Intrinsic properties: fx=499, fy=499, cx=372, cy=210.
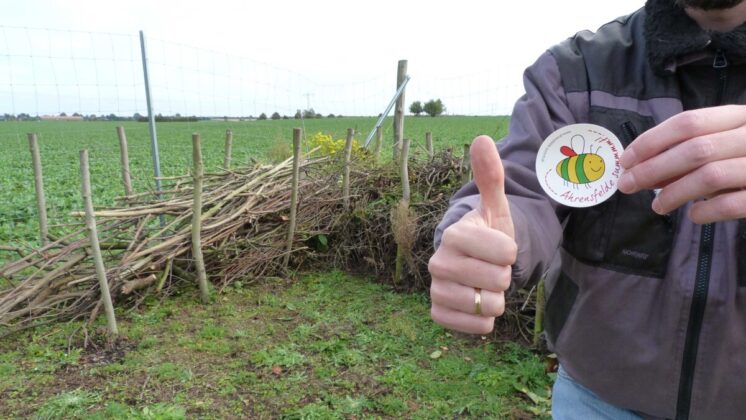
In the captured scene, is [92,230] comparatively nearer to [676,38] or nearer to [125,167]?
[125,167]

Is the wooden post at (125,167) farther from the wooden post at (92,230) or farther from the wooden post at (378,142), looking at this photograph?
the wooden post at (378,142)

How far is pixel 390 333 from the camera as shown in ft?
13.6

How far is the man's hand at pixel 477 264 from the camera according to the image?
0.84 metres

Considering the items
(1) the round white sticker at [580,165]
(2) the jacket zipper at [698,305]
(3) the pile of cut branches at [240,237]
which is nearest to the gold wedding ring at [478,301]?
(1) the round white sticker at [580,165]

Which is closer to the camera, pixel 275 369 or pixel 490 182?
pixel 490 182

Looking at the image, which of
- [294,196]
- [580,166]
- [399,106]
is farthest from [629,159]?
[399,106]

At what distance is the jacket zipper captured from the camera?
1.06 meters

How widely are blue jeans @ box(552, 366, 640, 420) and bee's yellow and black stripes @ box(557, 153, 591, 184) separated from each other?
23.5 inches

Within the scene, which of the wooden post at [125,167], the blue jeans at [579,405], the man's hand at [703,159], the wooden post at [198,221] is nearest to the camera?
the man's hand at [703,159]

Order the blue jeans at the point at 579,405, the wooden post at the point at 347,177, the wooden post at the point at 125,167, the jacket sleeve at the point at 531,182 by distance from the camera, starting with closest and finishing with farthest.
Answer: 1. the jacket sleeve at the point at 531,182
2. the blue jeans at the point at 579,405
3. the wooden post at the point at 125,167
4. the wooden post at the point at 347,177

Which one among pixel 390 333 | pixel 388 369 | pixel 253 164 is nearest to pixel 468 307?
pixel 388 369

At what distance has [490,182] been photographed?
88 centimetres

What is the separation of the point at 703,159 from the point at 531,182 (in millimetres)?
375

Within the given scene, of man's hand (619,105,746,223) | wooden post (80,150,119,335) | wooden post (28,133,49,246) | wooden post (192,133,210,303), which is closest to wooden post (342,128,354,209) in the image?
wooden post (192,133,210,303)
